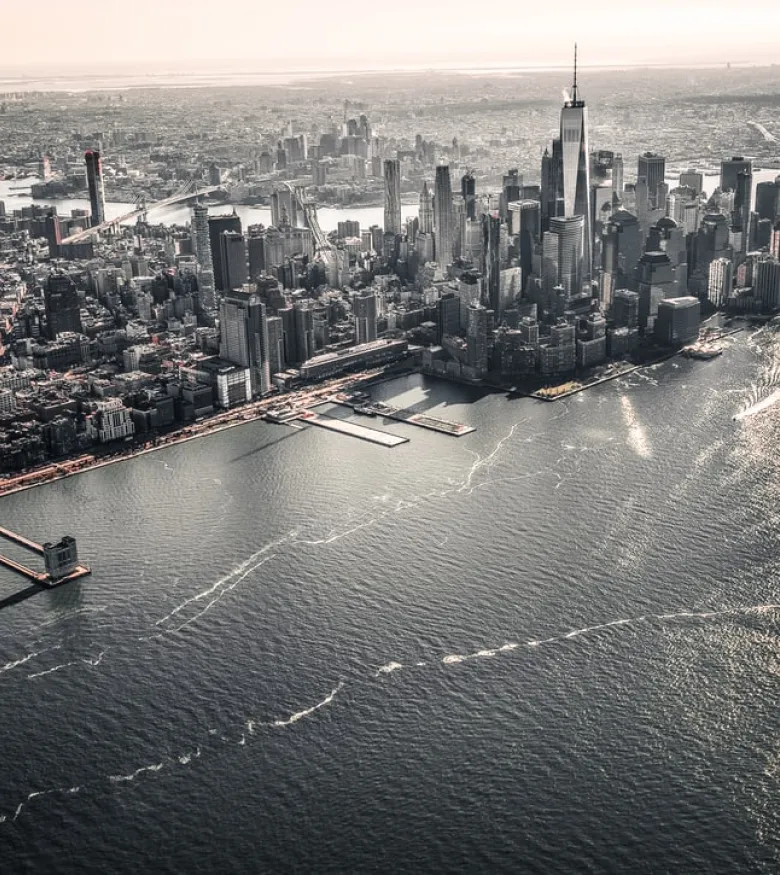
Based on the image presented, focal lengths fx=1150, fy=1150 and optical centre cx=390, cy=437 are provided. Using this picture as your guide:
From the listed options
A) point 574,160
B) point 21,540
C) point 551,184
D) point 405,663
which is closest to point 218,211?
point 551,184

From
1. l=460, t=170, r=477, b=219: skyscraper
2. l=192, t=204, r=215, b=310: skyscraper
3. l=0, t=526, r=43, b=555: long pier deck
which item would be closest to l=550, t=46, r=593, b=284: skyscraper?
l=460, t=170, r=477, b=219: skyscraper

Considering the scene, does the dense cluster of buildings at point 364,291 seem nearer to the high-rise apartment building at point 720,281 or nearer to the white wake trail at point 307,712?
the high-rise apartment building at point 720,281

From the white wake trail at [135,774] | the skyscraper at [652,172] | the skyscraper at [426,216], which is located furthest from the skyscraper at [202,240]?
the white wake trail at [135,774]

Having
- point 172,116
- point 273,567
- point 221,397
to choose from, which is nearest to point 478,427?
point 221,397

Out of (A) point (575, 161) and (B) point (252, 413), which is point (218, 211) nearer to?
(A) point (575, 161)

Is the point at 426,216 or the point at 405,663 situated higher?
the point at 426,216
